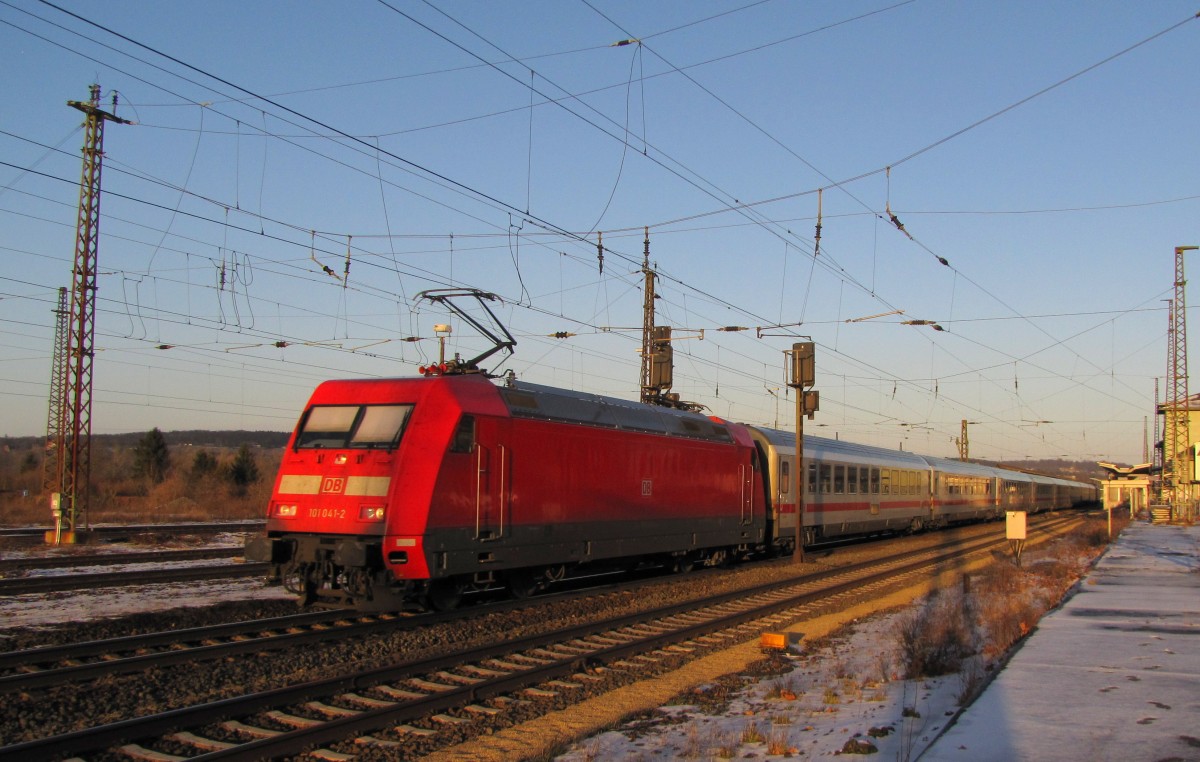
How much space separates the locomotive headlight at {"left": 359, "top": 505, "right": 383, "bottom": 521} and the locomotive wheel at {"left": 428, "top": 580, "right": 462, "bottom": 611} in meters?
1.55

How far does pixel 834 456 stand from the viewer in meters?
27.7

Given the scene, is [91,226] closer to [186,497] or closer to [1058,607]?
[1058,607]

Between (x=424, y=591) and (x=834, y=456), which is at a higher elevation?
(x=834, y=456)

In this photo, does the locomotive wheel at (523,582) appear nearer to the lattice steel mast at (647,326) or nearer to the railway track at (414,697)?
the railway track at (414,697)

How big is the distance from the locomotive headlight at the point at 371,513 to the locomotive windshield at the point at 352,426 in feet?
2.76

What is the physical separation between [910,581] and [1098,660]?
10.8 meters

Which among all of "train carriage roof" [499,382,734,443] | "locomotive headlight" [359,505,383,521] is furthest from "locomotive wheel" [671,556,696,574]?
"locomotive headlight" [359,505,383,521]

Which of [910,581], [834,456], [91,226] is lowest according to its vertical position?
[910,581]

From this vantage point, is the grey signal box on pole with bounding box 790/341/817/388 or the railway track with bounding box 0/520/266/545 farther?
the railway track with bounding box 0/520/266/545

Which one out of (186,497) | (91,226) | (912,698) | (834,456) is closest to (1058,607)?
(912,698)

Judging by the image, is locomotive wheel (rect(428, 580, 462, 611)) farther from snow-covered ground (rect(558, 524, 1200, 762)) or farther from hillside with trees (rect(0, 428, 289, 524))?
hillside with trees (rect(0, 428, 289, 524))

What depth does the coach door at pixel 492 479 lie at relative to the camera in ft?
42.3

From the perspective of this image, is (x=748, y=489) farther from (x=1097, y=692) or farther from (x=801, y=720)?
(x=1097, y=692)

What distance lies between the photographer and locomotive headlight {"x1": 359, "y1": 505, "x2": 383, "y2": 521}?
11.9 meters
